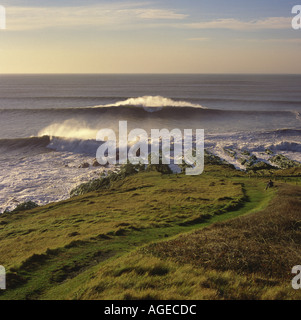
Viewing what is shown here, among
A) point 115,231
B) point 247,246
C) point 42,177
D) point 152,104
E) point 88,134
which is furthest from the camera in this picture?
point 152,104

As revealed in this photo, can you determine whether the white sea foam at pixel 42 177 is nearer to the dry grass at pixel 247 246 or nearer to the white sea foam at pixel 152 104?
the dry grass at pixel 247 246

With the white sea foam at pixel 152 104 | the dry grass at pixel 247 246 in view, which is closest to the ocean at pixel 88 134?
the white sea foam at pixel 152 104

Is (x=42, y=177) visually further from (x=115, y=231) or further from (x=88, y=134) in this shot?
(x=88, y=134)

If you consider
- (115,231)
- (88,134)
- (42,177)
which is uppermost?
(88,134)

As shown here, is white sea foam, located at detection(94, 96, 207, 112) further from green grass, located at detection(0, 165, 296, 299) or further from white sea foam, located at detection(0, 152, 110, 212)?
green grass, located at detection(0, 165, 296, 299)

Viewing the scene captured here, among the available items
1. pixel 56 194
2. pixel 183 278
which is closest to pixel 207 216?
pixel 183 278

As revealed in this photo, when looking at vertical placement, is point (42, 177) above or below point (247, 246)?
below

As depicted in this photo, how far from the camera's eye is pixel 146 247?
11414 mm

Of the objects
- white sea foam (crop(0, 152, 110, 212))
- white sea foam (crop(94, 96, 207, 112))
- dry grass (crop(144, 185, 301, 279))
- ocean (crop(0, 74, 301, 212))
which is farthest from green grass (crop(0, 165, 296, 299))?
white sea foam (crop(94, 96, 207, 112))

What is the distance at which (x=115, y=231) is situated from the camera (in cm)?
1459

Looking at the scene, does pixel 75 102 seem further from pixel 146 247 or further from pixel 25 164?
pixel 146 247

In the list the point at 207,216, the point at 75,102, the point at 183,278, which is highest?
the point at 75,102

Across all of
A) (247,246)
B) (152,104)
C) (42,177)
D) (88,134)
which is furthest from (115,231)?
(152,104)
